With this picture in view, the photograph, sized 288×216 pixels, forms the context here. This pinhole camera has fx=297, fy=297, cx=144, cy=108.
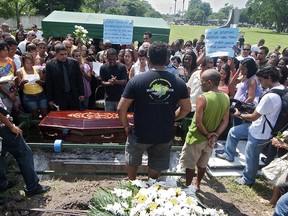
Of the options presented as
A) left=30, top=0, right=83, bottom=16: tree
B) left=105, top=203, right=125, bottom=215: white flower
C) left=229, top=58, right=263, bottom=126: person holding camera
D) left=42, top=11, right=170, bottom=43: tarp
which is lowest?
A: left=105, top=203, right=125, bottom=215: white flower

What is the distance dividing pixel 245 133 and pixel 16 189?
3.51 m

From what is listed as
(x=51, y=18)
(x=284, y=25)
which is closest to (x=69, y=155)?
(x=51, y=18)

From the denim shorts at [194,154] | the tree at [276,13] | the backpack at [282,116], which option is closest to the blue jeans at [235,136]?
the backpack at [282,116]

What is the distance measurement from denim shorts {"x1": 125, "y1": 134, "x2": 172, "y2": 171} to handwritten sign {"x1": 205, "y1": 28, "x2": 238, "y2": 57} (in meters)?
3.85

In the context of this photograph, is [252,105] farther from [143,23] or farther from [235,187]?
[143,23]

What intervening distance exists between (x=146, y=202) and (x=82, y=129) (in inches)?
105

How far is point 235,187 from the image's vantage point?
446cm

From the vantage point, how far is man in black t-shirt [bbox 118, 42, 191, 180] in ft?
9.97

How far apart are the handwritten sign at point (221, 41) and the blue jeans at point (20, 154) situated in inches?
178

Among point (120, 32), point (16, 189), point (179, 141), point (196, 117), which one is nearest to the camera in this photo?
point (196, 117)

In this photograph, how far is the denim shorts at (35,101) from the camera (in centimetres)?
553

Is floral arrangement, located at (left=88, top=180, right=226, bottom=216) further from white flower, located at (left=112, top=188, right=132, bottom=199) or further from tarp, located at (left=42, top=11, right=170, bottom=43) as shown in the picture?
tarp, located at (left=42, top=11, right=170, bottom=43)

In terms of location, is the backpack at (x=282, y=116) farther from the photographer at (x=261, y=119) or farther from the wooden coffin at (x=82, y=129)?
the wooden coffin at (x=82, y=129)

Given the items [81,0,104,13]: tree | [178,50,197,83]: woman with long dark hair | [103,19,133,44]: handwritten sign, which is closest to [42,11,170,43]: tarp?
[103,19,133,44]: handwritten sign
